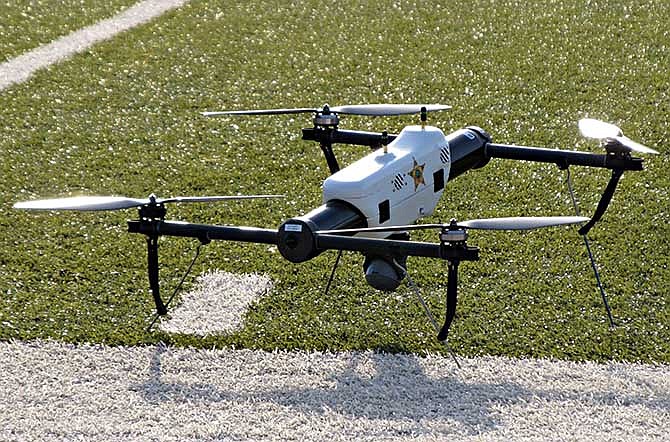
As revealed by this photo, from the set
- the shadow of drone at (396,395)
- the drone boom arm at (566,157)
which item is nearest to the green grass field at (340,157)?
the shadow of drone at (396,395)

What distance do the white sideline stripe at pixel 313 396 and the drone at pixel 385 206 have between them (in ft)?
2.10

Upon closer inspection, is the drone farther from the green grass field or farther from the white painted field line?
the green grass field

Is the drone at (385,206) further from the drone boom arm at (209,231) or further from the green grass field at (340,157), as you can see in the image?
the green grass field at (340,157)

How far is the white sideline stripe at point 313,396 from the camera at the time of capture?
8250 mm

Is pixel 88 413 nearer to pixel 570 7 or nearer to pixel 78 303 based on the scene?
pixel 78 303

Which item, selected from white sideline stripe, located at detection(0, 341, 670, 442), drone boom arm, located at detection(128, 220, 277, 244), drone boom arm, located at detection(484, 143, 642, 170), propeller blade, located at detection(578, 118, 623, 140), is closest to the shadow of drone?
white sideline stripe, located at detection(0, 341, 670, 442)

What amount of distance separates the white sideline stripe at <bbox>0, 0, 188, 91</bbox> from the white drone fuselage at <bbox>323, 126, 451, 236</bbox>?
369 inches

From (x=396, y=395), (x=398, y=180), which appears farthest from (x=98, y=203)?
(x=396, y=395)

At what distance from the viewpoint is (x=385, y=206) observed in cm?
873

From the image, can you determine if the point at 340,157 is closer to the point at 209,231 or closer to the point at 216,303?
the point at 216,303

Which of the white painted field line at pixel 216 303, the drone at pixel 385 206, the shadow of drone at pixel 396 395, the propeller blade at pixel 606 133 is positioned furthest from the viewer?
the white painted field line at pixel 216 303

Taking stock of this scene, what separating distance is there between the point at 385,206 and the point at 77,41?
11542 mm

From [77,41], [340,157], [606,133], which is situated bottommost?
[340,157]

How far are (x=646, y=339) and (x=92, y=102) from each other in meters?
9.21
